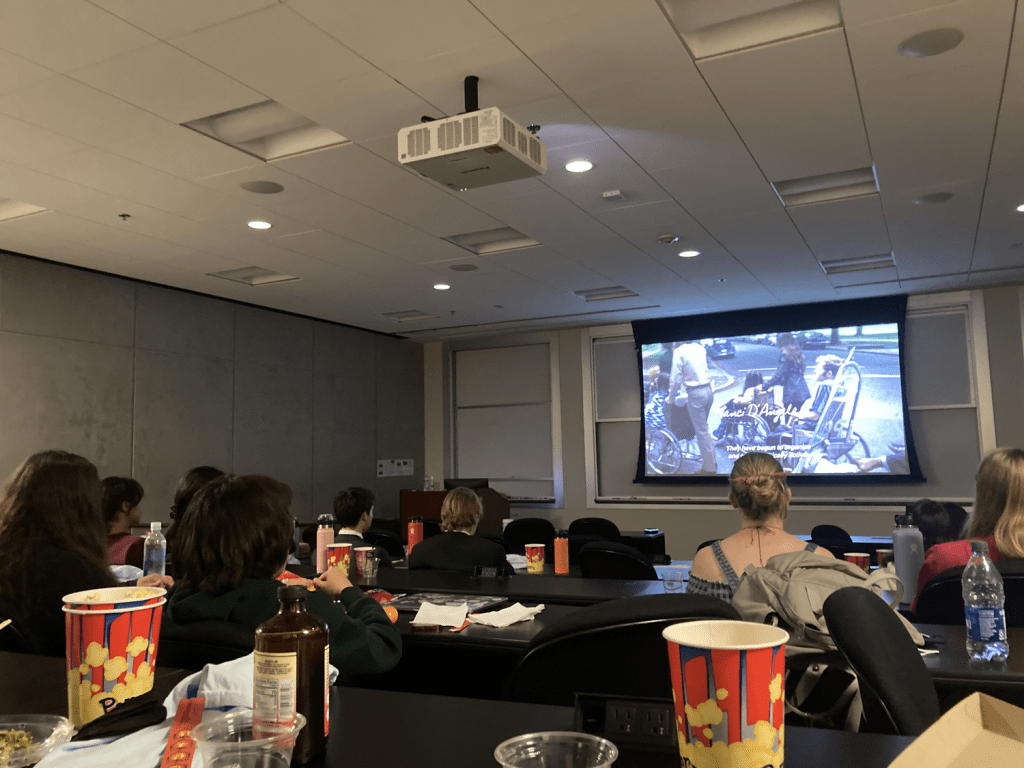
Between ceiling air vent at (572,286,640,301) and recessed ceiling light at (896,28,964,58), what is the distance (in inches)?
173

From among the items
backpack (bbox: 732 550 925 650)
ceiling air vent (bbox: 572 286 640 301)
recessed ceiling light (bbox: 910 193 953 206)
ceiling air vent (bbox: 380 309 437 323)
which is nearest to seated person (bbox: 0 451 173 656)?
backpack (bbox: 732 550 925 650)

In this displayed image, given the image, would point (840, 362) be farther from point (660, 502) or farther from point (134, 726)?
point (134, 726)

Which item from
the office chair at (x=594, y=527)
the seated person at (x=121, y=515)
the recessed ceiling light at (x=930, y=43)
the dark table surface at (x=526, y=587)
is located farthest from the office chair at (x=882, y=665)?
the office chair at (x=594, y=527)

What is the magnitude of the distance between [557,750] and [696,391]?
8.49 m

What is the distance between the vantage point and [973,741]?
0.44 metres

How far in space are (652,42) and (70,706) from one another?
114 inches

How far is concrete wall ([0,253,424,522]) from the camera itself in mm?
5961

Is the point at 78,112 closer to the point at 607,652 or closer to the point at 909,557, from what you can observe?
the point at 607,652

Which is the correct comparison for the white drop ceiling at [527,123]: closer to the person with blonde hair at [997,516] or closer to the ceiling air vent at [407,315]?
the ceiling air vent at [407,315]

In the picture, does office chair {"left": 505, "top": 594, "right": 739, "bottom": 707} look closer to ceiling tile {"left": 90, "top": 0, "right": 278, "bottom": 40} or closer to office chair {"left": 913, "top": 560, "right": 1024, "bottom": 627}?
office chair {"left": 913, "top": 560, "right": 1024, "bottom": 627}

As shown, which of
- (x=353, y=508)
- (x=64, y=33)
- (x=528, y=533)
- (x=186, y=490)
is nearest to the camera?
(x=64, y=33)

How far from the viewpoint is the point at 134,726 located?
890mm

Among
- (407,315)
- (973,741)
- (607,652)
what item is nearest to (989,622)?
(607,652)

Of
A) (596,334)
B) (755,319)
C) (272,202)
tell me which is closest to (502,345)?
(596,334)
